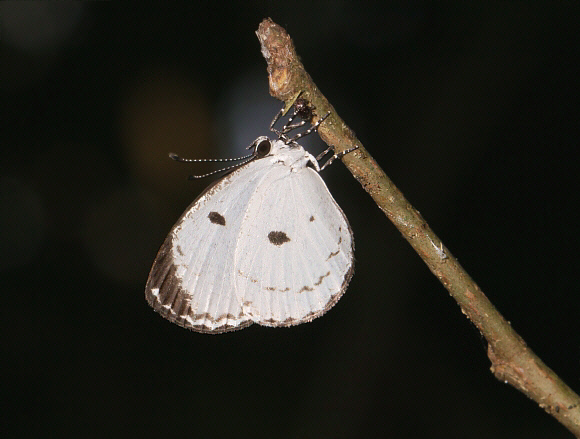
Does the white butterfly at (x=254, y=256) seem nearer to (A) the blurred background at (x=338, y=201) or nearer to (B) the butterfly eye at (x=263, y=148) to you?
(B) the butterfly eye at (x=263, y=148)

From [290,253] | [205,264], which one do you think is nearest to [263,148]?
[290,253]

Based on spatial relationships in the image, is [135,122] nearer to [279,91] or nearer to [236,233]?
[236,233]

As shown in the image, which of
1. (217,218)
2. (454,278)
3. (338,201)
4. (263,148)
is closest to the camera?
(454,278)

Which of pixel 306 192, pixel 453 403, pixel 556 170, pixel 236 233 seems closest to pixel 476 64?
pixel 556 170

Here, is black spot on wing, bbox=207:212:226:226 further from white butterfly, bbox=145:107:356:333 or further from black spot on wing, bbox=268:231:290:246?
black spot on wing, bbox=268:231:290:246

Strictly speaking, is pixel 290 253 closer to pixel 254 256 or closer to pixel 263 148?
pixel 254 256

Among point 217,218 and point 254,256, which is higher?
point 217,218

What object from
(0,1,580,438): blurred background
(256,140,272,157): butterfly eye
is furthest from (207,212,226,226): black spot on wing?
(0,1,580,438): blurred background
